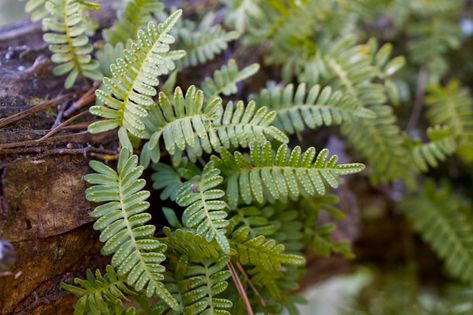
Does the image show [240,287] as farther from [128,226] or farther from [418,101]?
[418,101]

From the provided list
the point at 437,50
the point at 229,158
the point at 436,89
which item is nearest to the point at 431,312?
the point at 436,89

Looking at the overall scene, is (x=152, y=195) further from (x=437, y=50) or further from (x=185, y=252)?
(x=437, y=50)

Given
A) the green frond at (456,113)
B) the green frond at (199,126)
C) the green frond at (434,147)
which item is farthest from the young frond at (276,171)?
the green frond at (456,113)

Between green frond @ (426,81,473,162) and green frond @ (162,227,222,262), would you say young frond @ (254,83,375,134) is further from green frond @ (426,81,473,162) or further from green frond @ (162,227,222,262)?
green frond @ (426,81,473,162)

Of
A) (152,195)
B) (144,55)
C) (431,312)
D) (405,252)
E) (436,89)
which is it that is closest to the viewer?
(144,55)

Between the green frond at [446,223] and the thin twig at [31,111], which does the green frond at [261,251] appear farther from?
the green frond at [446,223]

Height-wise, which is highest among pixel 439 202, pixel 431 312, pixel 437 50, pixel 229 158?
pixel 437 50

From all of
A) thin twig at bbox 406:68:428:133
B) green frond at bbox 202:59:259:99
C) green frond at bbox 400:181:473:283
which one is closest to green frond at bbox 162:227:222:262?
green frond at bbox 202:59:259:99
